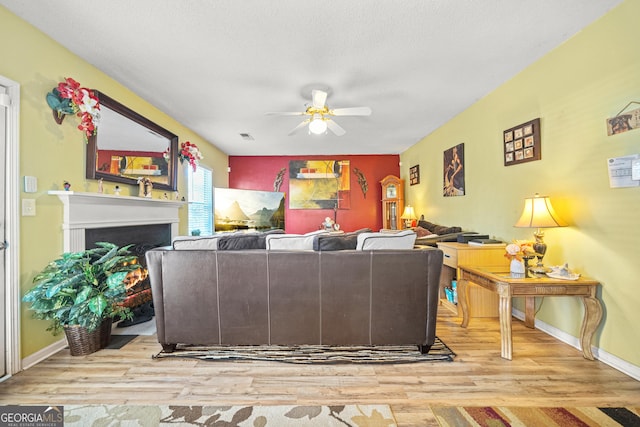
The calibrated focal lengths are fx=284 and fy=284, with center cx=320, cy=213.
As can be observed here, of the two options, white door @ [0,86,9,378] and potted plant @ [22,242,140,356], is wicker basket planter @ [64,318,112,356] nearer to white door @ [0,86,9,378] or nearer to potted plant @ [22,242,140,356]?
potted plant @ [22,242,140,356]

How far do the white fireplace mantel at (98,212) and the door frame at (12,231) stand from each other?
0.26m

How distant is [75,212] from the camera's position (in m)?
2.39

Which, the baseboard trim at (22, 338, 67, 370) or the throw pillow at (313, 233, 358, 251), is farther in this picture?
the throw pillow at (313, 233, 358, 251)

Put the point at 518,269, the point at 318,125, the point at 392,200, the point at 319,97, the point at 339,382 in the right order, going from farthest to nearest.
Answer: the point at 392,200
the point at 318,125
the point at 319,97
the point at 518,269
the point at 339,382

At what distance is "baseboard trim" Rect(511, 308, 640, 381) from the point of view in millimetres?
1880

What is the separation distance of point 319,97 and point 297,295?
1905mm

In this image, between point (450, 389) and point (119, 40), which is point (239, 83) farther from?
point (450, 389)

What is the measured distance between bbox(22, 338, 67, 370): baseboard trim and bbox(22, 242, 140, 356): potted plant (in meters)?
0.10

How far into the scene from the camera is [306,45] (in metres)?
2.33

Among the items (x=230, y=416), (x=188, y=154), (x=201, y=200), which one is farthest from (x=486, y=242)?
(x=201, y=200)

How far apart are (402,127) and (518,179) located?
214 cm

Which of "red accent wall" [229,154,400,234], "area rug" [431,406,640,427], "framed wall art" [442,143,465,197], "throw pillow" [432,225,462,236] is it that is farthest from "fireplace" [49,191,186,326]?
"framed wall art" [442,143,465,197]

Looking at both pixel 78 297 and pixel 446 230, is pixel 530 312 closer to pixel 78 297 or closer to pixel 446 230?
pixel 446 230

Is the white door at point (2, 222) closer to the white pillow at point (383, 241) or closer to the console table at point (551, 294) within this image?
the white pillow at point (383, 241)
